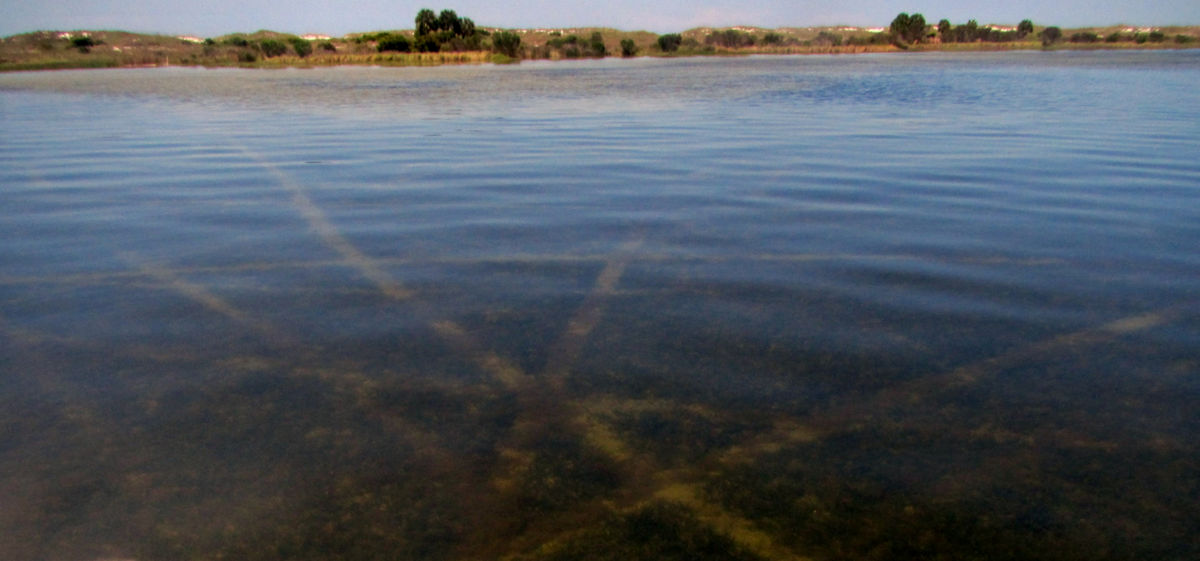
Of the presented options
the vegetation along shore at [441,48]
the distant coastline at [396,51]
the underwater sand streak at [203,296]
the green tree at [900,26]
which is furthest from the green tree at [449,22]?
the underwater sand streak at [203,296]

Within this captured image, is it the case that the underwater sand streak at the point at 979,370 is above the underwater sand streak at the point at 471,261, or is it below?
below

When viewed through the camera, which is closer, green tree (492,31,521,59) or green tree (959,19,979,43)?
green tree (492,31,521,59)

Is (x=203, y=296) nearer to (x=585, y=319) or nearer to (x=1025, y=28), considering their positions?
(x=585, y=319)

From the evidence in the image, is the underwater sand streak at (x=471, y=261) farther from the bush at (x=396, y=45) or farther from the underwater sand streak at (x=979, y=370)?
the bush at (x=396, y=45)

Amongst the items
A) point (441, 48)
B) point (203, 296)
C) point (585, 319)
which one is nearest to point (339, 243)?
point (203, 296)

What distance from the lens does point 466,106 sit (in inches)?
802

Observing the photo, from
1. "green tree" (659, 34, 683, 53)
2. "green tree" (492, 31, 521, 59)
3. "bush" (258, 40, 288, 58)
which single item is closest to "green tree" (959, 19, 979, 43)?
"green tree" (659, 34, 683, 53)

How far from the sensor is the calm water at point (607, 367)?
8.49 ft

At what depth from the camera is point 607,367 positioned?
12.5 feet

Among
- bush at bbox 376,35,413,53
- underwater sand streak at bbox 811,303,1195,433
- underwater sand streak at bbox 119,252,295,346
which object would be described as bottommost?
underwater sand streak at bbox 811,303,1195,433

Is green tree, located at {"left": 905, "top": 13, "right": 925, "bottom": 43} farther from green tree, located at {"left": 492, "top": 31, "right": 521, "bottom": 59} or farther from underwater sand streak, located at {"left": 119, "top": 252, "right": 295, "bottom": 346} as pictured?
underwater sand streak, located at {"left": 119, "top": 252, "right": 295, "bottom": 346}

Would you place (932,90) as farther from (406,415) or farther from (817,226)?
(406,415)

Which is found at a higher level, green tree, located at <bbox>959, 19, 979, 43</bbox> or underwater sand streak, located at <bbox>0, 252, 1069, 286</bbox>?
green tree, located at <bbox>959, 19, 979, 43</bbox>

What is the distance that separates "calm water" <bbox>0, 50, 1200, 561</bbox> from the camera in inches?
102
